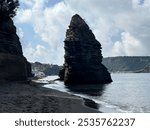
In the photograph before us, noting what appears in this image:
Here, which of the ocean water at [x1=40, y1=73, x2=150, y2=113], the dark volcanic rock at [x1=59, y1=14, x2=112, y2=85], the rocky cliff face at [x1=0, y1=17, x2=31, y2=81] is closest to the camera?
the ocean water at [x1=40, y1=73, x2=150, y2=113]

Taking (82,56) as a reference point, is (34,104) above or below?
below

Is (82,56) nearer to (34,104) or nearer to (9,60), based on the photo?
(9,60)

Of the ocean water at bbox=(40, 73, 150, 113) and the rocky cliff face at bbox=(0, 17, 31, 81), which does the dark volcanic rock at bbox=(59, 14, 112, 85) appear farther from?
the rocky cliff face at bbox=(0, 17, 31, 81)

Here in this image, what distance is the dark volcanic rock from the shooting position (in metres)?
134

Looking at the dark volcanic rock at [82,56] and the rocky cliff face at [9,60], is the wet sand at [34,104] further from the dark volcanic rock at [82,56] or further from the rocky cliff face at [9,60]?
the dark volcanic rock at [82,56]

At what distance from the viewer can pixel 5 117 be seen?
1791cm

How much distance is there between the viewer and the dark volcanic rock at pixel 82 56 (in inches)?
5290

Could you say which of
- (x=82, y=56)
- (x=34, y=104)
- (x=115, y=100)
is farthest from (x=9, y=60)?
(x=82, y=56)

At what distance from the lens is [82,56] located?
454 ft

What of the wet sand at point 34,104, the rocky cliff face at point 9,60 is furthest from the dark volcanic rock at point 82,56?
the wet sand at point 34,104

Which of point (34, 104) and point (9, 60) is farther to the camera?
point (9, 60)

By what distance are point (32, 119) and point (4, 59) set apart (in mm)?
47306

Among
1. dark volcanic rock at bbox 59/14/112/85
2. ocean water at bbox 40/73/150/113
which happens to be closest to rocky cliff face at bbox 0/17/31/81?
ocean water at bbox 40/73/150/113

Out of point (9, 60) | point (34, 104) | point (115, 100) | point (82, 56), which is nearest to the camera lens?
point (34, 104)
